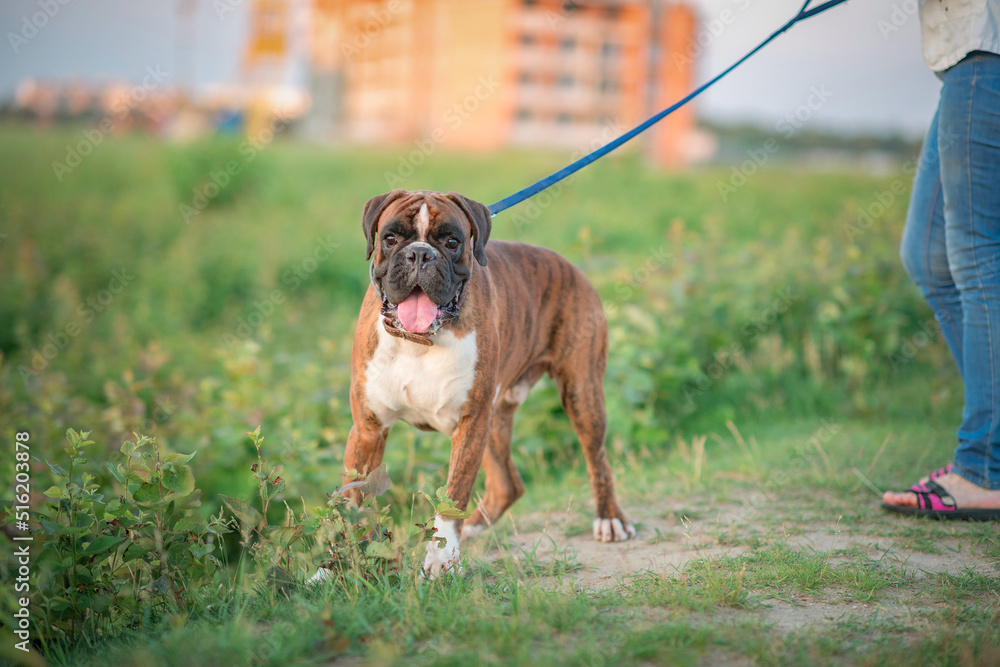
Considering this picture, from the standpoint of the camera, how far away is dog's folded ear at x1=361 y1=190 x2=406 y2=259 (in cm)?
313

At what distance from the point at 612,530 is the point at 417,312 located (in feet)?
5.02

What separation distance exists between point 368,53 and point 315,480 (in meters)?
61.4

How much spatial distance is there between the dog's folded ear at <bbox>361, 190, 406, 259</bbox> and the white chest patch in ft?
1.23

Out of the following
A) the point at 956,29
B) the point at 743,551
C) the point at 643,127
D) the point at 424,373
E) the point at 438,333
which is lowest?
the point at 743,551

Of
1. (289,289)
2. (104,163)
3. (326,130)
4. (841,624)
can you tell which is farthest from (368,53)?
A: (841,624)

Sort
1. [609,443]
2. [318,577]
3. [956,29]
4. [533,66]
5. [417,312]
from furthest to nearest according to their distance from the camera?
[533,66] < [609,443] < [956,29] < [417,312] < [318,577]

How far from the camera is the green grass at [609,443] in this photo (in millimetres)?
2373

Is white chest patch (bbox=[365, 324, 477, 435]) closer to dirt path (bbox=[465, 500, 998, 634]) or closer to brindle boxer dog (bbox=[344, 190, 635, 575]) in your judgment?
brindle boxer dog (bbox=[344, 190, 635, 575])

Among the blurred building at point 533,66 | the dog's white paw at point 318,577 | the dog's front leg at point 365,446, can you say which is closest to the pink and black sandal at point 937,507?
the dog's front leg at point 365,446

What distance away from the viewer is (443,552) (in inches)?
117

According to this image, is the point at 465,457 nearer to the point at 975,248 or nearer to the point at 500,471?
the point at 500,471

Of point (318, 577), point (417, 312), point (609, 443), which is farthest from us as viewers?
point (609, 443)

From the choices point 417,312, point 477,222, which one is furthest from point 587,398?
point 417,312

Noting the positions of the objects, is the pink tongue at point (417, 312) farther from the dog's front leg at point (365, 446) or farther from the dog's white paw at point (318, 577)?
the dog's white paw at point (318, 577)
